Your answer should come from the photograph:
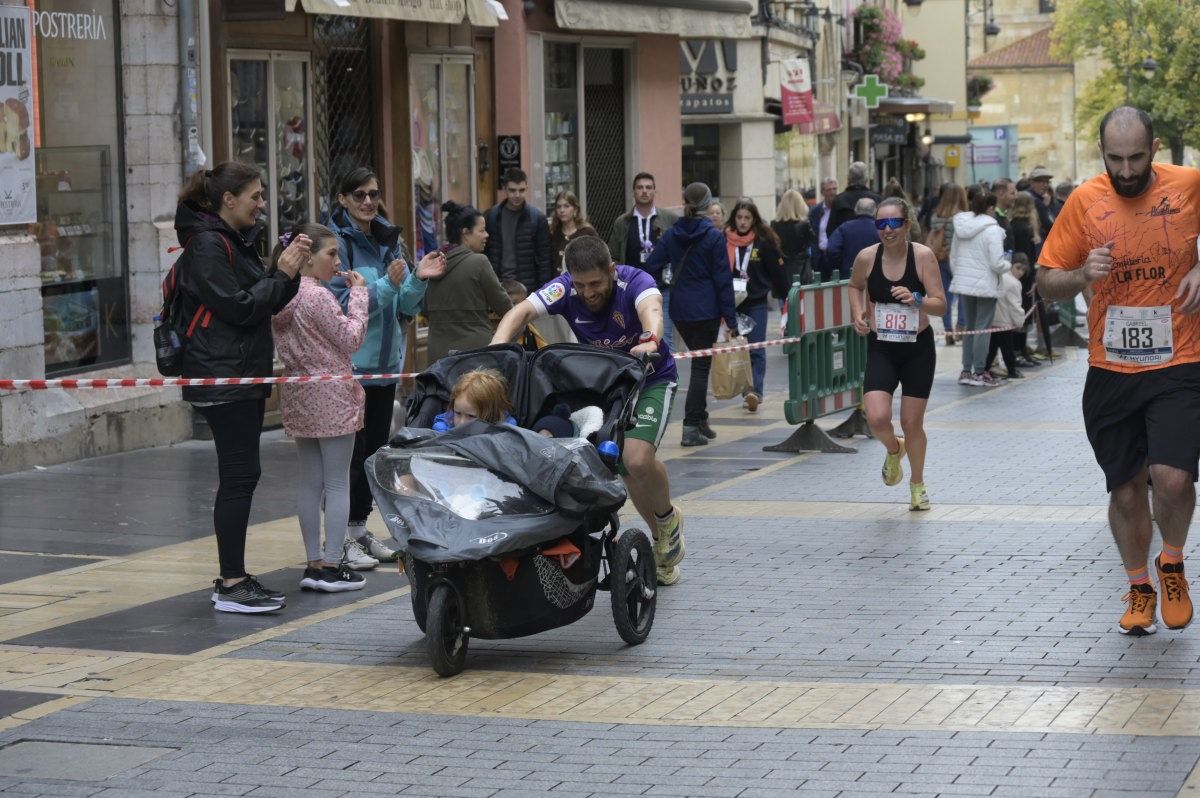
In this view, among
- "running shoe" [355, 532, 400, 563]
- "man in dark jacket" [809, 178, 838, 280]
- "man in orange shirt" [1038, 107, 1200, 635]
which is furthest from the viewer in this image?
"man in dark jacket" [809, 178, 838, 280]

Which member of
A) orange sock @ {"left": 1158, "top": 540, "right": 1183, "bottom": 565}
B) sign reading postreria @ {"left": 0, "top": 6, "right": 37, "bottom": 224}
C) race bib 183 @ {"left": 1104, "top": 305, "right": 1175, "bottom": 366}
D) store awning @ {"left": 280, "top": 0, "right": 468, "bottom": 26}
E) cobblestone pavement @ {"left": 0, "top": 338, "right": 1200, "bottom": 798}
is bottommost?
cobblestone pavement @ {"left": 0, "top": 338, "right": 1200, "bottom": 798}

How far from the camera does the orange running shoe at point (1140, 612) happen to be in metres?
7.99

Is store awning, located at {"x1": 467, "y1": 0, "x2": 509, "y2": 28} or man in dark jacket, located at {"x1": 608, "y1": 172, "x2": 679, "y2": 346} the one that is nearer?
store awning, located at {"x1": 467, "y1": 0, "x2": 509, "y2": 28}

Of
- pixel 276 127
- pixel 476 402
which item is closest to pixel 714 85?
pixel 276 127

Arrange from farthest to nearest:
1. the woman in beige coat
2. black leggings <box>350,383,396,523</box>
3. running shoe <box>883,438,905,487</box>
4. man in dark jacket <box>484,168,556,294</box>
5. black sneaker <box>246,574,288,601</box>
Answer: man in dark jacket <box>484,168,556,294</box>
running shoe <box>883,438,905,487</box>
the woman in beige coat
black leggings <box>350,383,396,523</box>
black sneaker <box>246,574,288,601</box>

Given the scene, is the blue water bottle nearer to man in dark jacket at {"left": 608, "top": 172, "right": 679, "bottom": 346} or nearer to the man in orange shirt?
the man in orange shirt

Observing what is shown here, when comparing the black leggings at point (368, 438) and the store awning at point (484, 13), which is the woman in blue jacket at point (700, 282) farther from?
the black leggings at point (368, 438)

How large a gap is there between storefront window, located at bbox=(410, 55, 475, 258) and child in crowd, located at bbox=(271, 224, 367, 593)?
8811 millimetres

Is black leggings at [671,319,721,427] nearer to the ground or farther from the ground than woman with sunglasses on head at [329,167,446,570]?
nearer to the ground

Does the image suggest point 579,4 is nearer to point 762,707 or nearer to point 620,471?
point 620,471

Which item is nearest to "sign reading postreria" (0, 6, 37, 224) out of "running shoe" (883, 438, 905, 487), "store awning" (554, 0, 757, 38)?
"running shoe" (883, 438, 905, 487)

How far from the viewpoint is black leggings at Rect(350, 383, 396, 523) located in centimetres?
1010

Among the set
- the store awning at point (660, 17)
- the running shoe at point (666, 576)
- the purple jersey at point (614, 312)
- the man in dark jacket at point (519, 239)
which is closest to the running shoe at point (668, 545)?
the running shoe at point (666, 576)

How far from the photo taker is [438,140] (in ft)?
61.6
